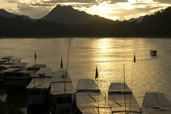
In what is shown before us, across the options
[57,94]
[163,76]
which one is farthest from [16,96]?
[163,76]

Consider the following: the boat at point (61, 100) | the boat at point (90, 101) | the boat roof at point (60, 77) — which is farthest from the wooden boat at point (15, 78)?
the boat at point (61, 100)

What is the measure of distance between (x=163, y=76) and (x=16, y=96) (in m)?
26.4

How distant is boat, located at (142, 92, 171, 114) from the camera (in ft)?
88.4

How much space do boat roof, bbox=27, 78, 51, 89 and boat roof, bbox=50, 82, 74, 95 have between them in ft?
2.60

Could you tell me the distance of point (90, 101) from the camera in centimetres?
2950

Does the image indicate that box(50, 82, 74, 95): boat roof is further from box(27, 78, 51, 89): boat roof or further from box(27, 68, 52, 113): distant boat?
box(27, 68, 52, 113): distant boat

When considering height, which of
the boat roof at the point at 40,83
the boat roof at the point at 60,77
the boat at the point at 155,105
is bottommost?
the boat at the point at 155,105

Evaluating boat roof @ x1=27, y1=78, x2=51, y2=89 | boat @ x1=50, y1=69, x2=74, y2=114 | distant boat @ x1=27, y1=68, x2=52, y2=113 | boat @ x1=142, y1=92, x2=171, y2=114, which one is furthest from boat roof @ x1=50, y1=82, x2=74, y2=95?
boat @ x1=142, y1=92, x2=171, y2=114

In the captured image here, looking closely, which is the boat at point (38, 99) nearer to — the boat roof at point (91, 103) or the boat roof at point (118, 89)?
the boat roof at point (91, 103)

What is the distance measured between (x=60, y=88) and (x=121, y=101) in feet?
21.1

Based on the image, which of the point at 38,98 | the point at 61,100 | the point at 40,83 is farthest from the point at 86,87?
the point at 40,83

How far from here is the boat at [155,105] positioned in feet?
88.4

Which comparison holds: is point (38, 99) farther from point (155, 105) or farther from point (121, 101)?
point (155, 105)

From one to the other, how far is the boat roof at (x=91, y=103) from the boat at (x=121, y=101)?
59cm
